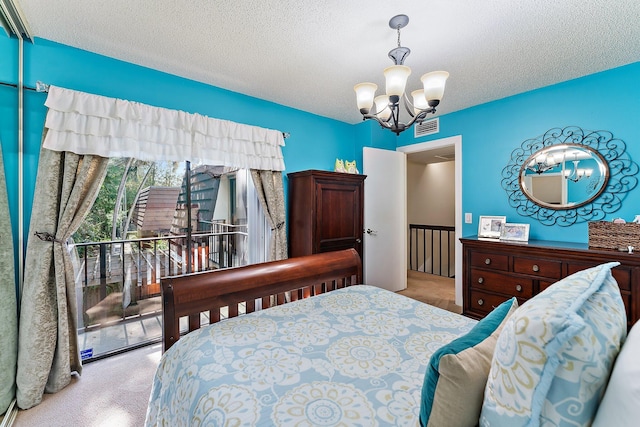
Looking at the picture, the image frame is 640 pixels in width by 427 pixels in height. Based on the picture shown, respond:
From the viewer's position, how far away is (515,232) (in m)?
2.91

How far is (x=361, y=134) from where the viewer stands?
409cm

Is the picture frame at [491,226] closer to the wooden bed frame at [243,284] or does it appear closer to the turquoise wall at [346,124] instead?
the turquoise wall at [346,124]

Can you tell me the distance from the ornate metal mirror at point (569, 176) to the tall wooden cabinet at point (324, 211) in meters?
1.73

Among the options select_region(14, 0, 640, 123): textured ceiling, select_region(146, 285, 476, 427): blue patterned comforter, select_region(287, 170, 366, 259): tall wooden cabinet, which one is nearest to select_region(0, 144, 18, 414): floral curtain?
select_region(14, 0, 640, 123): textured ceiling

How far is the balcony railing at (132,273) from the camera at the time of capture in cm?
260

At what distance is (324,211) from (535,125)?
2.42 m

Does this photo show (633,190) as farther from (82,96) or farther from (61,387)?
(61,387)

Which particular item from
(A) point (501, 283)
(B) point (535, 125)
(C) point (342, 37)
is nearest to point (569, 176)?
(B) point (535, 125)

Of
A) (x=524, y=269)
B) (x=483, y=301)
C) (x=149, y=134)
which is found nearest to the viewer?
(x=149, y=134)

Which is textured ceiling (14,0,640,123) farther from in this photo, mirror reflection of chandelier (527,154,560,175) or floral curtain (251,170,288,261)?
floral curtain (251,170,288,261)

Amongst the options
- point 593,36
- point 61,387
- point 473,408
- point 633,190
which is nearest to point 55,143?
point 61,387

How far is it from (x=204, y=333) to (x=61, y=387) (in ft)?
5.02

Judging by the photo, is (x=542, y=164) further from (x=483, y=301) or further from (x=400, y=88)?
(x=400, y=88)

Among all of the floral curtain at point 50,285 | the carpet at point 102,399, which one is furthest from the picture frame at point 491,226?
the floral curtain at point 50,285
